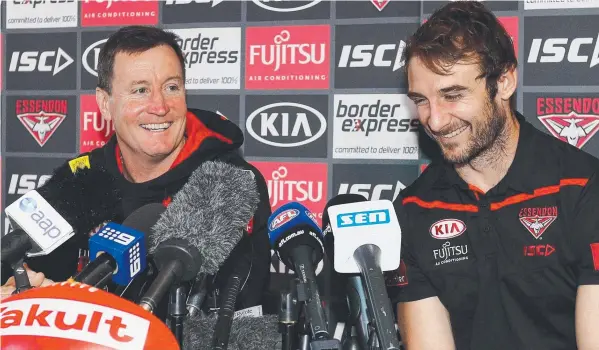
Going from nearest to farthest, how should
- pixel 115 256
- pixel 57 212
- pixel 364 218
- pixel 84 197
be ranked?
pixel 115 256 → pixel 364 218 → pixel 57 212 → pixel 84 197

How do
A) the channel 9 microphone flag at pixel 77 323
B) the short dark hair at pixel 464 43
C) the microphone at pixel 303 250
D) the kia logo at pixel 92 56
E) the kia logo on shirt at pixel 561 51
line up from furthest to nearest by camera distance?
the kia logo at pixel 92 56 < the kia logo on shirt at pixel 561 51 < the short dark hair at pixel 464 43 < the microphone at pixel 303 250 < the channel 9 microphone flag at pixel 77 323

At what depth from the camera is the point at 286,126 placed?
2.41 m

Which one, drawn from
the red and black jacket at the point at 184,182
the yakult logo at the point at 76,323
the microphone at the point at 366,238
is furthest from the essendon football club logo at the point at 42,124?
the yakult logo at the point at 76,323

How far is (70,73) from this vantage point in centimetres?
264

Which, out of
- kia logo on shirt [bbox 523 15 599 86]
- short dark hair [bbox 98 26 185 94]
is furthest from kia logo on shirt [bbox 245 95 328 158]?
kia logo on shirt [bbox 523 15 599 86]

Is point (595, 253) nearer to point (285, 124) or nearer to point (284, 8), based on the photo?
point (285, 124)

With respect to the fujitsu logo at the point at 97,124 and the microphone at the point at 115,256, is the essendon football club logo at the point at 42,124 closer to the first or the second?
the fujitsu logo at the point at 97,124

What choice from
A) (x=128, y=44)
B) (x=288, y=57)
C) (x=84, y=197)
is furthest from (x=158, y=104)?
(x=288, y=57)

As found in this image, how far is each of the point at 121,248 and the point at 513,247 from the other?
→ 1.02 meters

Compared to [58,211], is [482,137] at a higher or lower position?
higher

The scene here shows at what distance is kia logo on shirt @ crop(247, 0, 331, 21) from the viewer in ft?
7.74

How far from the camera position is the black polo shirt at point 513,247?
157cm

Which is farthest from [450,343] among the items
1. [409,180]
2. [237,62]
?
[237,62]

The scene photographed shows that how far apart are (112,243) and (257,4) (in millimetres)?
1606
